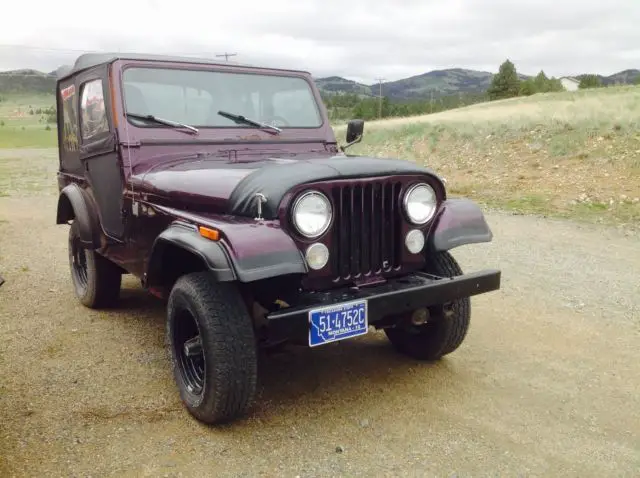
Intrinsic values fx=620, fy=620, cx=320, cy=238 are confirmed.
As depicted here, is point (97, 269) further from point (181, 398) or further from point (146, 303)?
point (181, 398)

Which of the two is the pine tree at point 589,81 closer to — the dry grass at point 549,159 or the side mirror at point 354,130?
the dry grass at point 549,159

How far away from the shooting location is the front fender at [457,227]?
3.31 metres

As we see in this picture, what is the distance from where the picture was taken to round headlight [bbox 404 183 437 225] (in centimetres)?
323

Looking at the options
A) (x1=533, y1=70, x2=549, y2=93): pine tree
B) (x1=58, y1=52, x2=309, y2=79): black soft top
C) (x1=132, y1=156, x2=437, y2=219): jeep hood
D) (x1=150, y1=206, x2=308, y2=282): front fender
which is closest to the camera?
(x1=150, y1=206, x2=308, y2=282): front fender

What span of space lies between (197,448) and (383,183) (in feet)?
5.18

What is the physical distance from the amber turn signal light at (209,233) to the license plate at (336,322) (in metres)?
0.55

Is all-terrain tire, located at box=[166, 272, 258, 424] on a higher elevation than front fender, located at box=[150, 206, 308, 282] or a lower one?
lower

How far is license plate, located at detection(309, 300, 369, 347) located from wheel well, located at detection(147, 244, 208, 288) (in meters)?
0.73

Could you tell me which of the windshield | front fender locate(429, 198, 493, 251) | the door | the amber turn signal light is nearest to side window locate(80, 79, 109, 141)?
the door

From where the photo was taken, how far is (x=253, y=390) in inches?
117

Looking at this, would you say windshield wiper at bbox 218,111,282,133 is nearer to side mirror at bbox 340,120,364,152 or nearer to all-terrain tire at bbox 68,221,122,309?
side mirror at bbox 340,120,364,152

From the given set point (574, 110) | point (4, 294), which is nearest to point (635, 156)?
point (574, 110)

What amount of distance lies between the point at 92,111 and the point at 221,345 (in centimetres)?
239

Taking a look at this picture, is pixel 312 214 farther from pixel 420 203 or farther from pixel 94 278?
pixel 94 278
